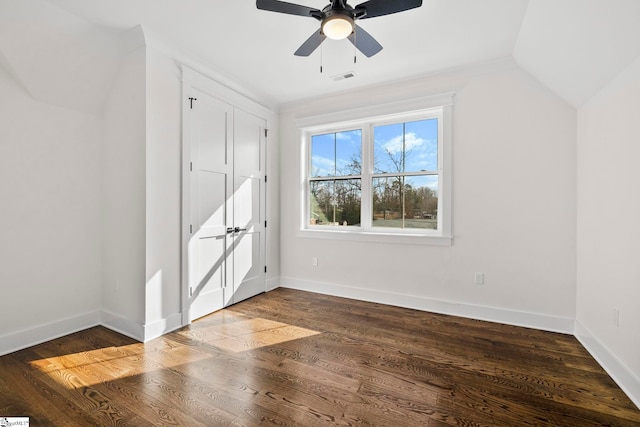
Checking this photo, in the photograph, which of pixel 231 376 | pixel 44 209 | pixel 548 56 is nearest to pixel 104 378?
pixel 231 376

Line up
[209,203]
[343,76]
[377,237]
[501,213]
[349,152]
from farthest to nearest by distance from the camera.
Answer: [349,152], [377,237], [343,76], [209,203], [501,213]

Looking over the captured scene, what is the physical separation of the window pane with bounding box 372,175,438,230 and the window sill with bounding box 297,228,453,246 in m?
0.18

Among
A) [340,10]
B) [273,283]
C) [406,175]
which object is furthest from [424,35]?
[273,283]

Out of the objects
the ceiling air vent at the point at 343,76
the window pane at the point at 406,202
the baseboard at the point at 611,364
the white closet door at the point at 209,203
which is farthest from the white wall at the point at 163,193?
the baseboard at the point at 611,364

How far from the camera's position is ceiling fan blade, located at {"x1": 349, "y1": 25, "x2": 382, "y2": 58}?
81.5 inches

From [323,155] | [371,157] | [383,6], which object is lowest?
[371,157]

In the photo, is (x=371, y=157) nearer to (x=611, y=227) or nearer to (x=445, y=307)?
(x=445, y=307)

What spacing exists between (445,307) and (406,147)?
195 centimetres

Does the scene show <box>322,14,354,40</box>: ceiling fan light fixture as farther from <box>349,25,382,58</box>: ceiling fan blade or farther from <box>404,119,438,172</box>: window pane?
<box>404,119,438,172</box>: window pane

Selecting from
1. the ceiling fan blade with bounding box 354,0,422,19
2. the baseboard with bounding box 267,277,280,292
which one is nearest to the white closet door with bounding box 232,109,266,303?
the baseboard with bounding box 267,277,280,292

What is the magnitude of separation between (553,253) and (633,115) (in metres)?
1.38

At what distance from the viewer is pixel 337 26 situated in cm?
184

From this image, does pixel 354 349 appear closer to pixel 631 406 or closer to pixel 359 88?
pixel 631 406

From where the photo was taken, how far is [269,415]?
169 centimetres
